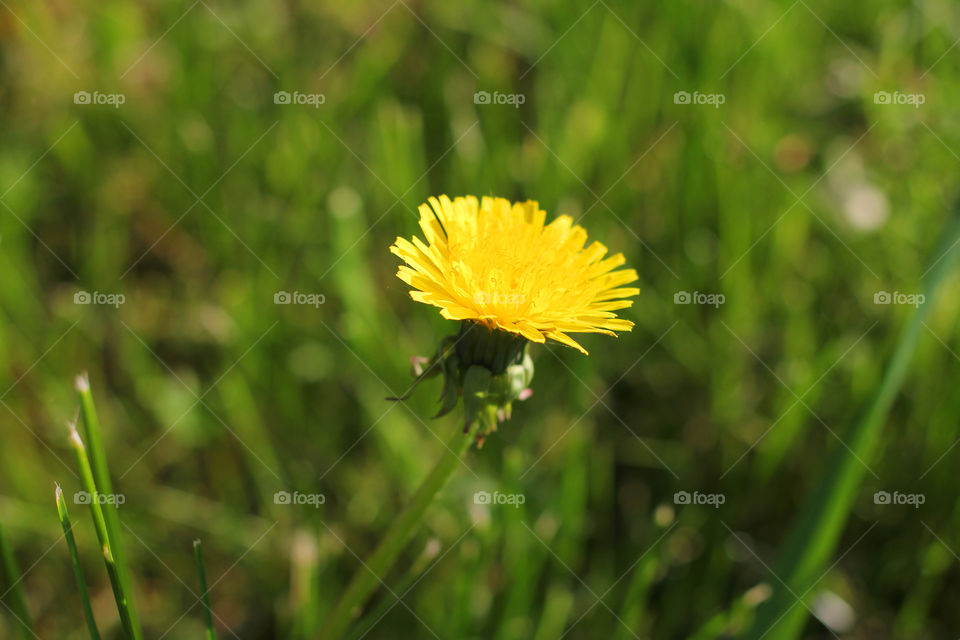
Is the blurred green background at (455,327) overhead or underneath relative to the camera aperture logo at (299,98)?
underneath

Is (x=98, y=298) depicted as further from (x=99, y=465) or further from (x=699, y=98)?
(x=699, y=98)

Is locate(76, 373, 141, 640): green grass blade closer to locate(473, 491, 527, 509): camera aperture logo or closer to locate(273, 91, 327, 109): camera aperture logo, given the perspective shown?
locate(473, 491, 527, 509): camera aperture logo

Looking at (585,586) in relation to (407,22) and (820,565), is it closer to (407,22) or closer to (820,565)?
(820,565)

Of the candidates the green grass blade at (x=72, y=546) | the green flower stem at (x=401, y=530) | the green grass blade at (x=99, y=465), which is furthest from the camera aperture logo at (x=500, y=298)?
the green grass blade at (x=72, y=546)

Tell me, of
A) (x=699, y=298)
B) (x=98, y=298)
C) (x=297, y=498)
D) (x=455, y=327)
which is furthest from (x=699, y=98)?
(x=98, y=298)

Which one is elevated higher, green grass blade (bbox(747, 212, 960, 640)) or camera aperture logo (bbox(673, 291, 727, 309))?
camera aperture logo (bbox(673, 291, 727, 309))

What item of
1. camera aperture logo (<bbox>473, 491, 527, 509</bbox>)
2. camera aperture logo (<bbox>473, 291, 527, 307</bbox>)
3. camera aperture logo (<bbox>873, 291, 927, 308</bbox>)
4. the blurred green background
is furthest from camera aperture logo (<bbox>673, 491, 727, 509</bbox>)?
camera aperture logo (<bbox>473, 291, 527, 307</bbox>)

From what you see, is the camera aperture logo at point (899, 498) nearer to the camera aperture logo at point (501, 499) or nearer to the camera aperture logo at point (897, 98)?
the camera aperture logo at point (501, 499)
